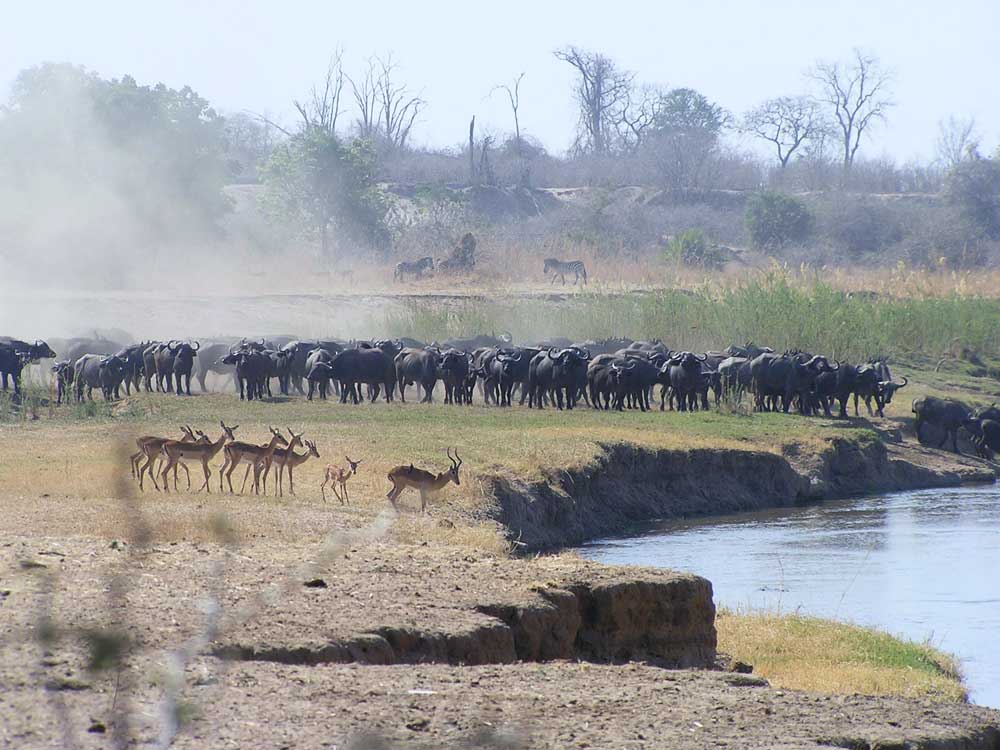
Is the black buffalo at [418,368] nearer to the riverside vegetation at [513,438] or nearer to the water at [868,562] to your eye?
the riverside vegetation at [513,438]

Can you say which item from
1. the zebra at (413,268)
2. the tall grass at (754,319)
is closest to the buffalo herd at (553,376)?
the tall grass at (754,319)

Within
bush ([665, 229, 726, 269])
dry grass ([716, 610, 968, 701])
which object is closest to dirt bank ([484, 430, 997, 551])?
dry grass ([716, 610, 968, 701])

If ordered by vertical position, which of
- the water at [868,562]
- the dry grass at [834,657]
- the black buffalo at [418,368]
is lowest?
the water at [868,562]

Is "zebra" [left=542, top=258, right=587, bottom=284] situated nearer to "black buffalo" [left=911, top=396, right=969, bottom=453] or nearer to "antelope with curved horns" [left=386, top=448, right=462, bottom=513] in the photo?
"black buffalo" [left=911, top=396, right=969, bottom=453]

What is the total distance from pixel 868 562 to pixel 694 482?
523cm

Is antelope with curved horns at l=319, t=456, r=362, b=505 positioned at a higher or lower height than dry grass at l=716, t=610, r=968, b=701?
higher

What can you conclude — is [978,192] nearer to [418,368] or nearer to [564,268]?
[564,268]

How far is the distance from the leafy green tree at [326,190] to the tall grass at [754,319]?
18.3 metres

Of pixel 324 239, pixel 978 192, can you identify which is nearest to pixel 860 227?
pixel 978 192

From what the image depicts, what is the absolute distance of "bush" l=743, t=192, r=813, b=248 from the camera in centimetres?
7019

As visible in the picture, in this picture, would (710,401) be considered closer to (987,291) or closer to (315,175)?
(987,291)

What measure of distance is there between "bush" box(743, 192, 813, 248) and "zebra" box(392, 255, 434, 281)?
18.9 metres

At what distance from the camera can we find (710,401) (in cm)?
3447

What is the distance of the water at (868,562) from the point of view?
15.5 meters
